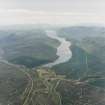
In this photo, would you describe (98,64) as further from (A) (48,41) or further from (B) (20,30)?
(B) (20,30)

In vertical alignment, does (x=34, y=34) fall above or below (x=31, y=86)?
above

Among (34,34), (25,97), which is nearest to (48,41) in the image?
(34,34)

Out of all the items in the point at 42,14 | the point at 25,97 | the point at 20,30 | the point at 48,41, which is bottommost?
the point at 25,97

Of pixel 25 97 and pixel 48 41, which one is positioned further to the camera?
pixel 48 41

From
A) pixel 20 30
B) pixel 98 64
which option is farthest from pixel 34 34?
pixel 98 64

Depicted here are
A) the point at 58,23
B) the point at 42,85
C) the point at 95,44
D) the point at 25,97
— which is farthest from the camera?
the point at 95,44

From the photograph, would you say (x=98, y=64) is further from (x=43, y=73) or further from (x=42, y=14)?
(x=42, y=14)

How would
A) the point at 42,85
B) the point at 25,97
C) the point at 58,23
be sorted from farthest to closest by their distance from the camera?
the point at 58,23
the point at 42,85
the point at 25,97
